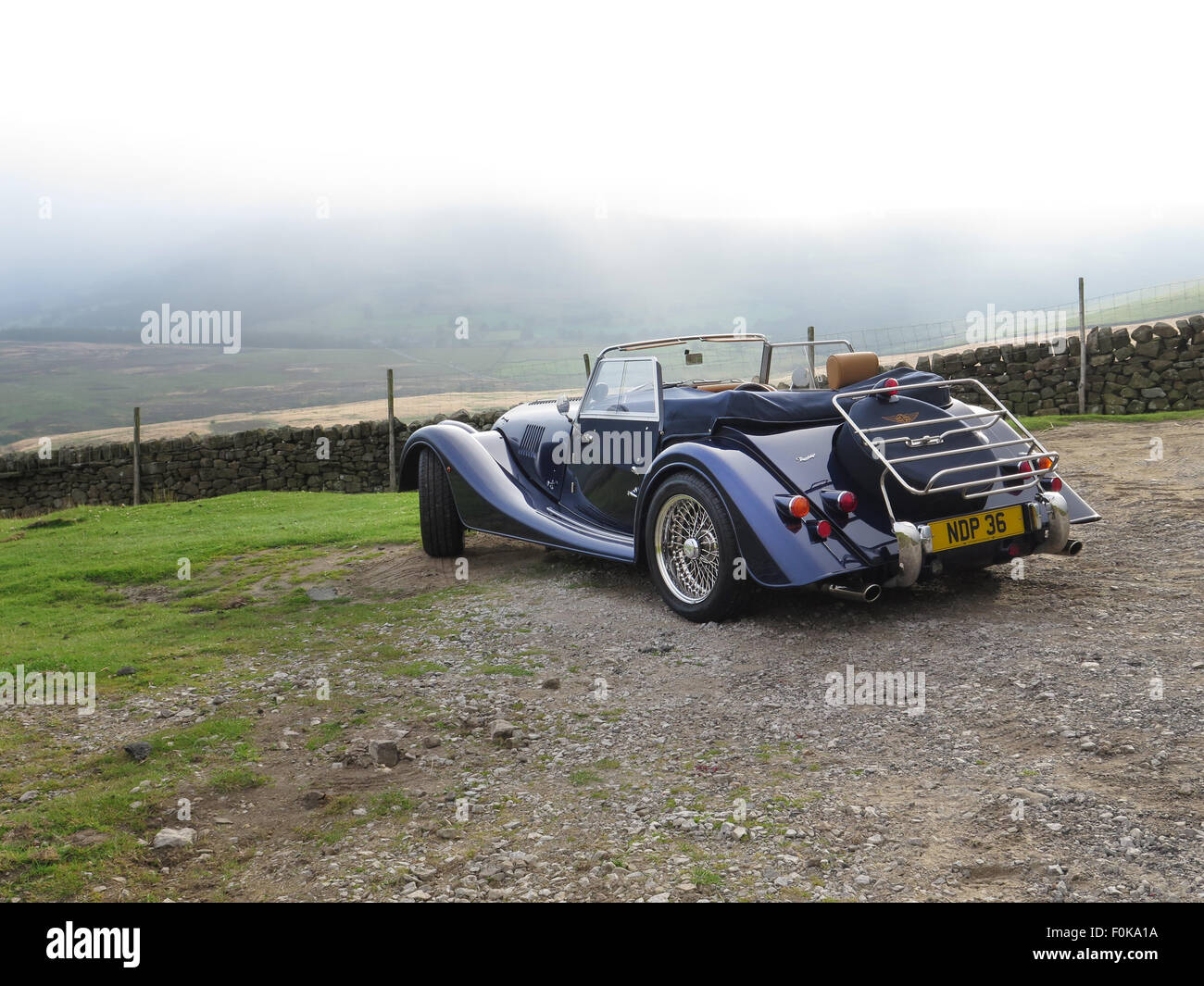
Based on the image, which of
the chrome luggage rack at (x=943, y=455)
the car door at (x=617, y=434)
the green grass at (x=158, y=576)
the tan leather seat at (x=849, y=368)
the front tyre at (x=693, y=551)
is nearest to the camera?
the chrome luggage rack at (x=943, y=455)

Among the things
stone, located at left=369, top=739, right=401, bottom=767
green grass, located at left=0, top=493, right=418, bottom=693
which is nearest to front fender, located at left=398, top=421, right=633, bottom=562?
green grass, located at left=0, top=493, right=418, bottom=693

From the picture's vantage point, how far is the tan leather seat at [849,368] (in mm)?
6336

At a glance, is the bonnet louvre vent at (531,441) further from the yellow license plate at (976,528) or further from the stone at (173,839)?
the stone at (173,839)

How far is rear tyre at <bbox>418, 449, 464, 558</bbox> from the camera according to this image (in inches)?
333

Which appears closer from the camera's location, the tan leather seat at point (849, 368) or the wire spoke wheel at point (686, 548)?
the wire spoke wheel at point (686, 548)

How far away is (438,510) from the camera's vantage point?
8.48 meters

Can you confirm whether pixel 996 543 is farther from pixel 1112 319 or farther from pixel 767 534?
pixel 1112 319

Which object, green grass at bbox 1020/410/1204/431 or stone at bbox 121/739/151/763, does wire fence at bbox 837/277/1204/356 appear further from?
stone at bbox 121/739/151/763

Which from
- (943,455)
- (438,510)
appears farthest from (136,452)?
(943,455)

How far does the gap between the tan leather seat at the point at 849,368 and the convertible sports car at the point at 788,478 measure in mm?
10

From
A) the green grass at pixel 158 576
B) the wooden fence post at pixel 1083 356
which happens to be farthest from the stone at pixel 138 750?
the wooden fence post at pixel 1083 356

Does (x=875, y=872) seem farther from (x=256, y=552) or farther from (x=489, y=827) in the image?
(x=256, y=552)

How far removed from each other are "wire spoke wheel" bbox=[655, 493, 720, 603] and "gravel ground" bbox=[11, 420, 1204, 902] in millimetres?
243

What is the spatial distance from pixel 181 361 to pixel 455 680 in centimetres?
16744
